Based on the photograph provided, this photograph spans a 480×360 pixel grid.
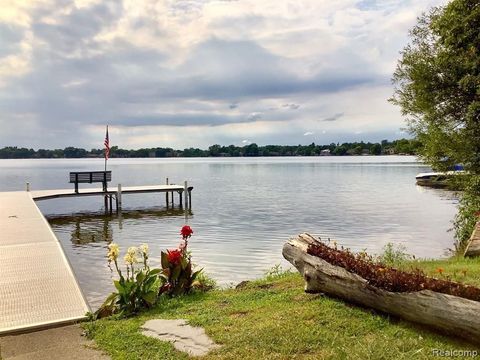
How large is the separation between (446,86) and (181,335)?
14.1 m

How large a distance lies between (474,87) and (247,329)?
12.9 meters

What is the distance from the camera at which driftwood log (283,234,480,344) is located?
468 cm

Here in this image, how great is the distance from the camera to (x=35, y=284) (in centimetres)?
Answer: 852

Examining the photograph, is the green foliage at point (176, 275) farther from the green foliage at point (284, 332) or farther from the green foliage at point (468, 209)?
the green foliage at point (468, 209)

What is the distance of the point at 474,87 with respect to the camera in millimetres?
14594

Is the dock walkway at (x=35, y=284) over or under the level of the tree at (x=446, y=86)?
under

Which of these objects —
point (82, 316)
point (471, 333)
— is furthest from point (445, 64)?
point (82, 316)

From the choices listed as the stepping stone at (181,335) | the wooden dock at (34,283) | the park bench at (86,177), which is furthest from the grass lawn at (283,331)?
the park bench at (86,177)

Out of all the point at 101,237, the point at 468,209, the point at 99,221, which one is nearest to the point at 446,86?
the point at 468,209

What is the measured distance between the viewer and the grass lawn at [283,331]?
15.5 ft

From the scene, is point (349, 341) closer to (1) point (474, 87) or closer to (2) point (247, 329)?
(2) point (247, 329)

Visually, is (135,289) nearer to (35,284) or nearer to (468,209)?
(35,284)

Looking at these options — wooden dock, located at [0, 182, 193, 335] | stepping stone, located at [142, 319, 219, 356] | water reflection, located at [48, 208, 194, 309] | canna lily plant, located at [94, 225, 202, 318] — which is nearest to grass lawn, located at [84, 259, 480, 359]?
stepping stone, located at [142, 319, 219, 356]

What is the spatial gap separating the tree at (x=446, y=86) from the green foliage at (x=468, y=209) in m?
0.69
